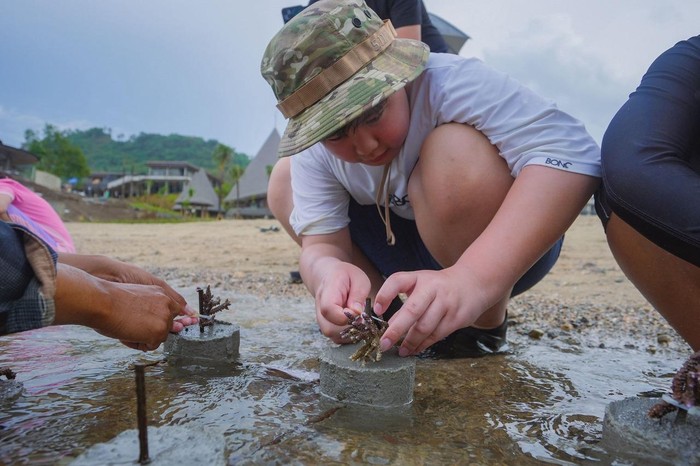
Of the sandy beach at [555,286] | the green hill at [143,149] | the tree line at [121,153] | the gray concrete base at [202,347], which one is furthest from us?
the green hill at [143,149]

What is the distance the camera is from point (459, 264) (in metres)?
1.66

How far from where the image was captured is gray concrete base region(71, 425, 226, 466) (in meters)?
1.11

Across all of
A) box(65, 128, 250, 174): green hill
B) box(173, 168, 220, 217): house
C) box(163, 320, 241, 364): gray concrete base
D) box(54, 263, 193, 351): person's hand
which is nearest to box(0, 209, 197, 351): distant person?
box(54, 263, 193, 351): person's hand

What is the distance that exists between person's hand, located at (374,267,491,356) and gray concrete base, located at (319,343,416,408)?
7 centimetres

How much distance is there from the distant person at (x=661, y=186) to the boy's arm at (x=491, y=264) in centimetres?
14

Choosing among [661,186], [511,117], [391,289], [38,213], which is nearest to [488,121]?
[511,117]

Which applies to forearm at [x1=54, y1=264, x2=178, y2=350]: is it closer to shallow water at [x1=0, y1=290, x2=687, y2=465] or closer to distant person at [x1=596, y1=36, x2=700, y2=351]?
shallow water at [x1=0, y1=290, x2=687, y2=465]

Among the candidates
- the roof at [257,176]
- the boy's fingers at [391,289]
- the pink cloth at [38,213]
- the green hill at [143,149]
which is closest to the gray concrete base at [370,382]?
the boy's fingers at [391,289]

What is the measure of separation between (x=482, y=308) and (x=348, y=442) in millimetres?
573

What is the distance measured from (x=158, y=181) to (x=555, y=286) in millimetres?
66167

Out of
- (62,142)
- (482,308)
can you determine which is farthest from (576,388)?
(62,142)

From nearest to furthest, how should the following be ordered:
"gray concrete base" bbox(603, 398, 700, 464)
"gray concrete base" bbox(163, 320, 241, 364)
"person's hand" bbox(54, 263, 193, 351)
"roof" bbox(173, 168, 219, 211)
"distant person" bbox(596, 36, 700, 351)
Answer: "gray concrete base" bbox(603, 398, 700, 464), "person's hand" bbox(54, 263, 193, 351), "distant person" bbox(596, 36, 700, 351), "gray concrete base" bbox(163, 320, 241, 364), "roof" bbox(173, 168, 219, 211)

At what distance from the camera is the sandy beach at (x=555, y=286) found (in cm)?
296

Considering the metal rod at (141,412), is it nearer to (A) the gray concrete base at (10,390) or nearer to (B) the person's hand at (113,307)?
(B) the person's hand at (113,307)
